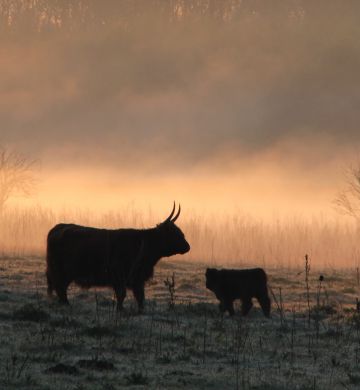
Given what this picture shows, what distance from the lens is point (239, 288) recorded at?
661 inches

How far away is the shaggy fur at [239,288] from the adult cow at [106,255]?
5.48 feet

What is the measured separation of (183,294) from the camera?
71.5 feet

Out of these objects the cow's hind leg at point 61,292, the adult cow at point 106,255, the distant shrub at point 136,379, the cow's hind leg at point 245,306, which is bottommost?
the distant shrub at point 136,379

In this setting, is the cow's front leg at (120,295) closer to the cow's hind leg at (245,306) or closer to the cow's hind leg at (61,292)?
the cow's hind leg at (61,292)

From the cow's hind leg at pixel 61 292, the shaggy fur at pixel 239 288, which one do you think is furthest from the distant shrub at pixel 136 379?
the cow's hind leg at pixel 61 292

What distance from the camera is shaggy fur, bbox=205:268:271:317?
1681 cm

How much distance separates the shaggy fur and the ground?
13.6 inches

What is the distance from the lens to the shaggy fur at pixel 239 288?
1681cm

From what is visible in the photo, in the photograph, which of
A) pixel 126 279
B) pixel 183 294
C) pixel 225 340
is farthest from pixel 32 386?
pixel 183 294

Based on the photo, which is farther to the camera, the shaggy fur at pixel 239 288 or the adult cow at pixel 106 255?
the adult cow at pixel 106 255

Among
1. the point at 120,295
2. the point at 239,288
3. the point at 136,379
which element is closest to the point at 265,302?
the point at 239,288

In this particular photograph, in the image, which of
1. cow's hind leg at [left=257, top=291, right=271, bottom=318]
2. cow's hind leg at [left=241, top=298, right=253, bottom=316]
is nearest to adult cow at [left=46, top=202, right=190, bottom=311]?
cow's hind leg at [left=241, top=298, right=253, bottom=316]

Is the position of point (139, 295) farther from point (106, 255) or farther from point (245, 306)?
point (245, 306)

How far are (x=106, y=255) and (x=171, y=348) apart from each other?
230 inches
